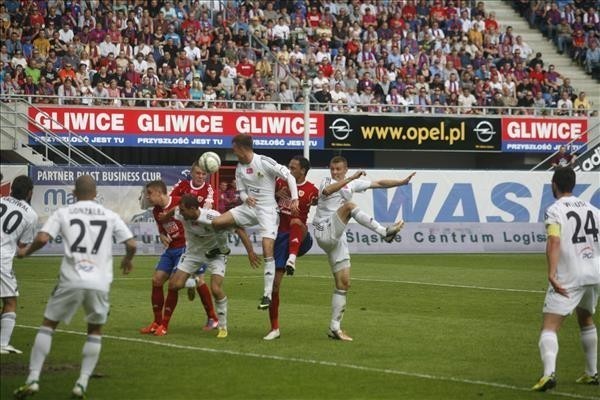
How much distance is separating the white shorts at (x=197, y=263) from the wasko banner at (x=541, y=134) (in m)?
28.2

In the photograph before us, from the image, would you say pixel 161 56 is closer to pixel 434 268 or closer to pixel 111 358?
pixel 434 268

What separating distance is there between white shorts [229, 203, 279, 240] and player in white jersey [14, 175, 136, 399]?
14.8 ft

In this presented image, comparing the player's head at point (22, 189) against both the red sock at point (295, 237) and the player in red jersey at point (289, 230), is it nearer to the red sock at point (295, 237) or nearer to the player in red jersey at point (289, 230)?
the player in red jersey at point (289, 230)

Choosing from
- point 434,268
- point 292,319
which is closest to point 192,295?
point 292,319

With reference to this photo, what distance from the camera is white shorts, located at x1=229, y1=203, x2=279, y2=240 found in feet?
53.9

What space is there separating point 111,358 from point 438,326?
18.4ft

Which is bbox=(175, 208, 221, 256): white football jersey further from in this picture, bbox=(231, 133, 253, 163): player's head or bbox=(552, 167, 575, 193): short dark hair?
bbox=(552, 167, 575, 193): short dark hair

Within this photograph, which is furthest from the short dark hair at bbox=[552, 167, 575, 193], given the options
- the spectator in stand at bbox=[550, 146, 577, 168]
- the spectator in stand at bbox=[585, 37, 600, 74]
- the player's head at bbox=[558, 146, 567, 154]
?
the spectator in stand at bbox=[585, 37, 600, 74]

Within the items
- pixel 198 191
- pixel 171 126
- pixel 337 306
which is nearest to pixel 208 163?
pixel 198 191

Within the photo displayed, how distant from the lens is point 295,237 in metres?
17.3

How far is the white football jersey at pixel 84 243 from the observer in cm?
1169

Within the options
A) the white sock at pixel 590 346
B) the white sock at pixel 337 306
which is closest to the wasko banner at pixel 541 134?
the white sock at pixel 337 306

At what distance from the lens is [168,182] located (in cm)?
3522

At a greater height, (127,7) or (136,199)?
(127,7)
